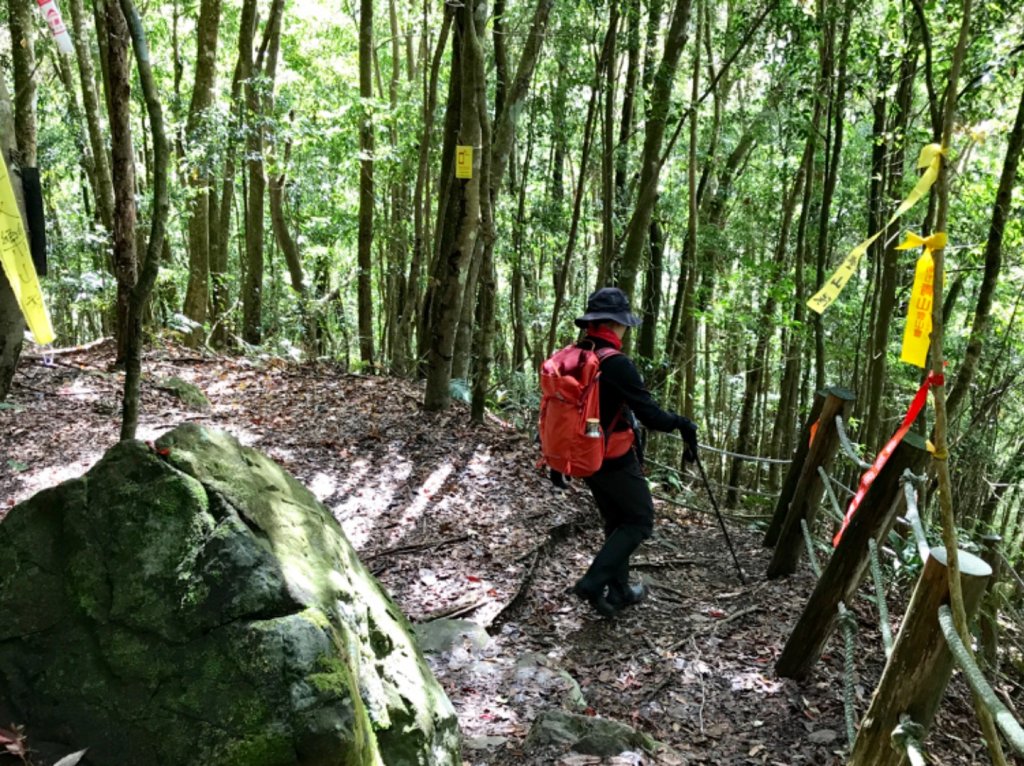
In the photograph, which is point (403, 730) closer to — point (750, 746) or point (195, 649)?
point (195, 649)

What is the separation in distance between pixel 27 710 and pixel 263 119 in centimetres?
942

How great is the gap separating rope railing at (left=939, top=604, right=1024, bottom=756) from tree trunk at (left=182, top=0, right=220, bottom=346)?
10.4 meters

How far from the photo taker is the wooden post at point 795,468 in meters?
5.27

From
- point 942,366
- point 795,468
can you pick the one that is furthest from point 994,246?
point 942,366

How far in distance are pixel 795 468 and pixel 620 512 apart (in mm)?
1591

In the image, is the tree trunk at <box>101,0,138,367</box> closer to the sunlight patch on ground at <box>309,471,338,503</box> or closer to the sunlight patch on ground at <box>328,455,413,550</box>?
the sunlight patch on ground at <box>309,471,338,503</box>

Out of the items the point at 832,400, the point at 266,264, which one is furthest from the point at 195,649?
the point at 266,264

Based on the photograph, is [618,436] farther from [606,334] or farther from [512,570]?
[512,570]

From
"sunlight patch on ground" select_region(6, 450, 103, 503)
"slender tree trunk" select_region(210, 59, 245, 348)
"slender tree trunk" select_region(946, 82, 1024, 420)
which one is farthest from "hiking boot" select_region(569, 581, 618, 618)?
"slender tree trunk" select_region(210, 59, 245, 348)

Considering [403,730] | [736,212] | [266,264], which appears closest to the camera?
[403,730]

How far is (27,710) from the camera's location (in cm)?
209

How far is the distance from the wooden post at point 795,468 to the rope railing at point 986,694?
11.0 ft

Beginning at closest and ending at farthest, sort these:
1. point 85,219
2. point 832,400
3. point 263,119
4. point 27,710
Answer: point 27,710 → point 832,400 → point 263,119 → point 85,219

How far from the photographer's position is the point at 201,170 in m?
10.5
